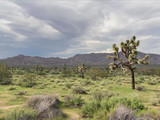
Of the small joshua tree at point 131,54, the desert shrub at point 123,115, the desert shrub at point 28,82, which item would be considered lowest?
the desert shrub at point 28,82

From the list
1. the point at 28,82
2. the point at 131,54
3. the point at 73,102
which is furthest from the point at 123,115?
the point at 28,82

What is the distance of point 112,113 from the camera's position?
545cm

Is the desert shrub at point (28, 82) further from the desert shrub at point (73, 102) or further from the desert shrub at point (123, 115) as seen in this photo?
the desert shrub at point (123, 115)

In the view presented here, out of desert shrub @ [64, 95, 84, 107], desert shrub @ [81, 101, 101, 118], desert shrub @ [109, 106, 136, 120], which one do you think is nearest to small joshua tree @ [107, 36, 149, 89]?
desert shrub @ [64, 95, 84, 107]

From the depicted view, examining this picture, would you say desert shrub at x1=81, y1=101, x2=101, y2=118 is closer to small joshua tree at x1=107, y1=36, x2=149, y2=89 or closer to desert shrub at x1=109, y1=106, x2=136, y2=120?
desert shrub at x1=109, y1=106, x2=136, y2=120

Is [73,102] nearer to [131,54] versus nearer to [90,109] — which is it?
[90,109]

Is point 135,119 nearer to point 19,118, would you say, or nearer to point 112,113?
point 112,113

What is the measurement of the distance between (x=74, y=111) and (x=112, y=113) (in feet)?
10.6

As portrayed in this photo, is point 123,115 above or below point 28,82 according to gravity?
above

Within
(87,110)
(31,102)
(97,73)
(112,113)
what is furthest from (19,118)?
(97,73)

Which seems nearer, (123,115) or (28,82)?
(123,115)

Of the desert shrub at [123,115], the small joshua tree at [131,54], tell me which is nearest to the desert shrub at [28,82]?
the small joshua tree at [131,54]

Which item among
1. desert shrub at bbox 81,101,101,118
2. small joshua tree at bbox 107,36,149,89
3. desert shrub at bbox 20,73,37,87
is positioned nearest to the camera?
desert shrub at bbox 81,101,101,118

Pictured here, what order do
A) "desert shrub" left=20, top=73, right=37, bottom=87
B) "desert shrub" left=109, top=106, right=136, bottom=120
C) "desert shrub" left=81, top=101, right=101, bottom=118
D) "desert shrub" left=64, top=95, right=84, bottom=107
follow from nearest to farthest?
"desert shrub" left=109, top=106, right=136, bottom=120, "desert shrub" left=81, top=101, right=101, bottom=118, "desert shrub" left=64, top=95, right=84, bottom=107, "desert shrub" left=20, top=73, right=37, bottom=87
